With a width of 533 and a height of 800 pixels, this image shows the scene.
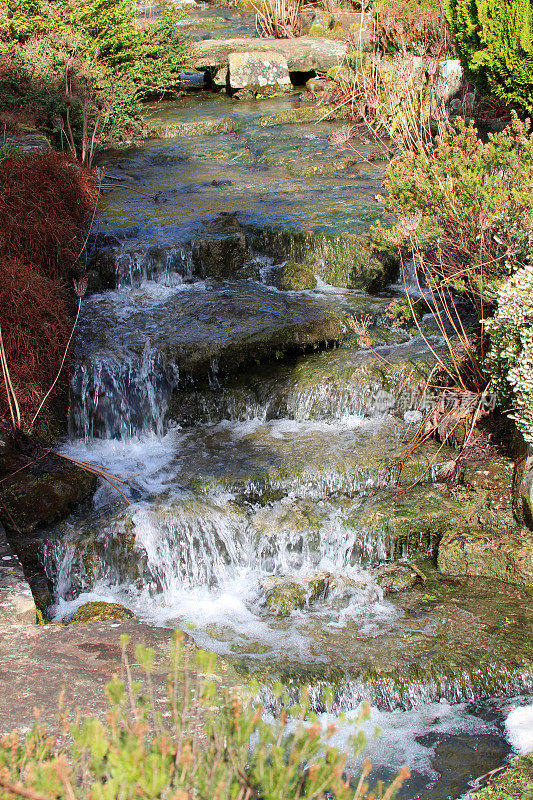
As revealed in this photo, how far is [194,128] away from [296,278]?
6522mm

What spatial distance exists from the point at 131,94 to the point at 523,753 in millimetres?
12563

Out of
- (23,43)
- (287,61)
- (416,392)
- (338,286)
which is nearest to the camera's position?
(416,392)

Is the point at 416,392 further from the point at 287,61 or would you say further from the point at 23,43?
the point at 287,61

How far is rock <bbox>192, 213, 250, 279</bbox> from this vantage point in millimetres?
8602

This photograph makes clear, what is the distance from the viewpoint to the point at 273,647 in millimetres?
4715

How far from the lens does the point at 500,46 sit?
937cm

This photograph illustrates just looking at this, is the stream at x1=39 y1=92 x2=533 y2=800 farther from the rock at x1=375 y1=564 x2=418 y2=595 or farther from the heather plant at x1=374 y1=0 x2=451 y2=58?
the heather plant at x1=374 y1=0 x2=451 y2=58

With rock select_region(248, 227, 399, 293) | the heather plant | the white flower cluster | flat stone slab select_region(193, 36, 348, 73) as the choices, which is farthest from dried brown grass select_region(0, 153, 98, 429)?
flat stone slab select_region(193, 36, 348, 73)

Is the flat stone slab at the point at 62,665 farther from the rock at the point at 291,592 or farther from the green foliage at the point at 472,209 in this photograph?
the green foliage at the point at 472,209

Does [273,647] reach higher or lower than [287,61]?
lower

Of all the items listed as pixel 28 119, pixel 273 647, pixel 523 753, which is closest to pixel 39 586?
pixel 273 647

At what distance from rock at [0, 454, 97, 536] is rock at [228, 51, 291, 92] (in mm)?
12158

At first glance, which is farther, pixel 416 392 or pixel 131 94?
pixel 131 94

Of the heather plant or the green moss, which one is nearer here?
the heather plant
